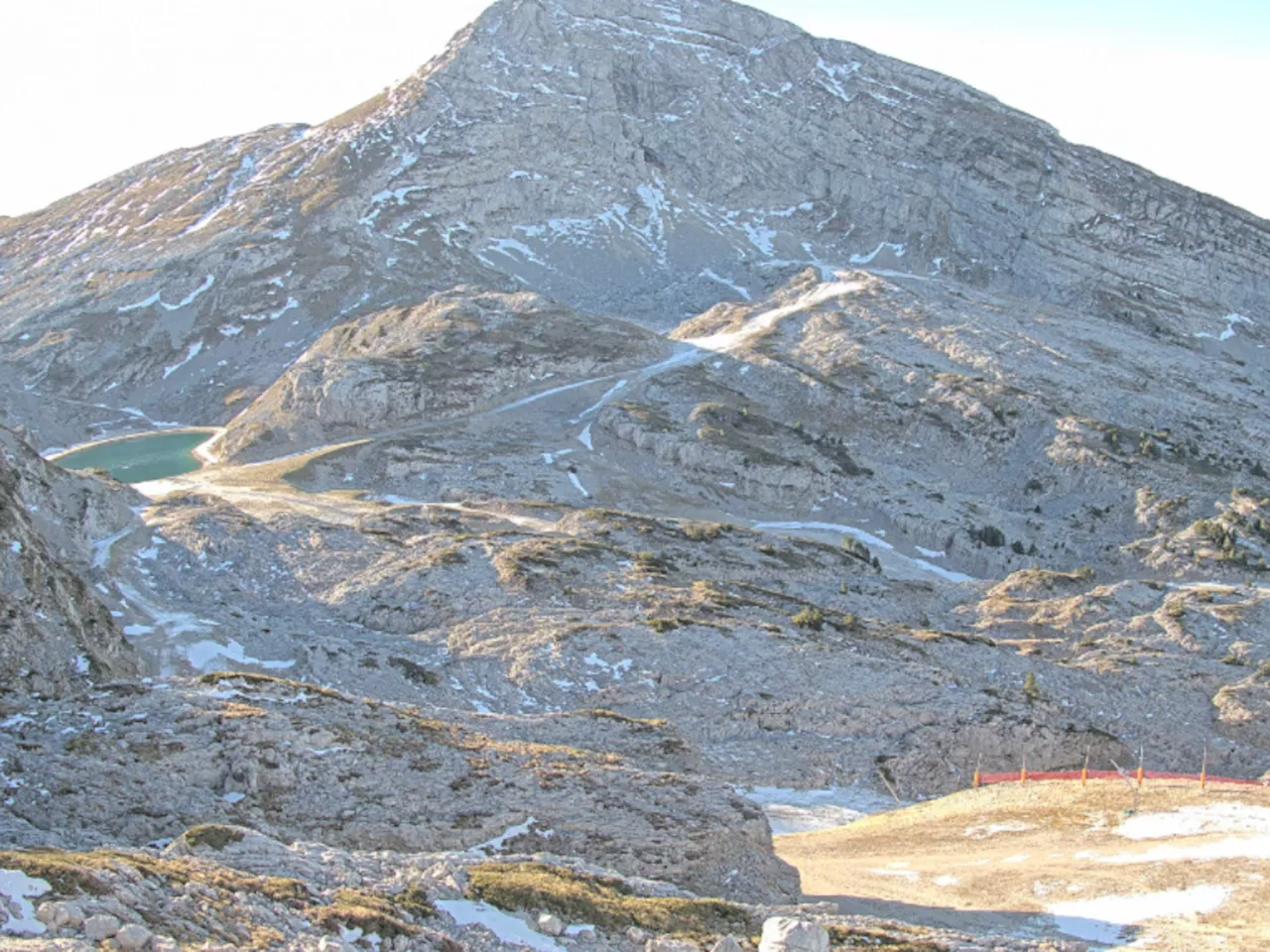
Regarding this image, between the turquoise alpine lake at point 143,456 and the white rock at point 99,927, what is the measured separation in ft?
347

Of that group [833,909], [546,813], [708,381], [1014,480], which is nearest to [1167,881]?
[833,909]

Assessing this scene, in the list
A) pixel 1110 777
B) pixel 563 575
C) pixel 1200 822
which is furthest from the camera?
pixel 563 575

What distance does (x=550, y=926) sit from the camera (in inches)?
795

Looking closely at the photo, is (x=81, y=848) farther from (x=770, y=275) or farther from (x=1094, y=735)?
(x=770, y=275)

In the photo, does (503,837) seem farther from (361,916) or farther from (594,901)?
(361,916)

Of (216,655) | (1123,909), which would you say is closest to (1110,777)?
(1123,909)

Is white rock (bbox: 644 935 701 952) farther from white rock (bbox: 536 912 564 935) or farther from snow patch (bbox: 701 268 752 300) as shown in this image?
snow patch (bbox: 701 268 752 300)

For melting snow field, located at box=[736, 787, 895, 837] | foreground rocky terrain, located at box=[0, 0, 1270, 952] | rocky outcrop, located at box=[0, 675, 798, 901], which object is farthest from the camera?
melting snow field, located at box=[736, 787, 895, 837]

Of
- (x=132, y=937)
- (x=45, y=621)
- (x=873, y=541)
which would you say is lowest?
(x=873, y=541)

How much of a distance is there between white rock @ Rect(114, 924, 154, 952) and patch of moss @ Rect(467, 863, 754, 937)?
658cm

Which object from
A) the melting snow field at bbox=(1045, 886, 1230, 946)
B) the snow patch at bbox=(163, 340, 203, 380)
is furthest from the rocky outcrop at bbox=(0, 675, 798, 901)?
the snow patch at bbox=(163, 340, 203, 380)

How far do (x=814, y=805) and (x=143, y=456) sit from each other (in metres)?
107

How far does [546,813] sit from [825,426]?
95.8 metres

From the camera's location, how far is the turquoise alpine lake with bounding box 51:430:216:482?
119938 millimetres
